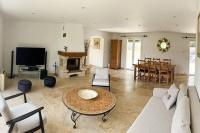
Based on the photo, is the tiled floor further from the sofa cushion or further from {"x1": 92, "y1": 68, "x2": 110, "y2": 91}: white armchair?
the sofa cushion

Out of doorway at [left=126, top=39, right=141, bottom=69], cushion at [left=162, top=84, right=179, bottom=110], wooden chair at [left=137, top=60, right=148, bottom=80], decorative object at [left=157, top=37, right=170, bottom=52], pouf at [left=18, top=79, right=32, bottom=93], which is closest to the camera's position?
cushion at [left=162, top=84, right=179, bottom=110]

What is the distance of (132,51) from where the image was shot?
1134cm

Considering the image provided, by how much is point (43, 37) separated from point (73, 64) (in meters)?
1.78

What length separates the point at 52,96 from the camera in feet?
16.3

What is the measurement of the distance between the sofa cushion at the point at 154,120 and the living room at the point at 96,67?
1cm

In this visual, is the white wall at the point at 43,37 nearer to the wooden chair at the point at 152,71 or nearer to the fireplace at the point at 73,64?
the fireplace at the point at 73,64

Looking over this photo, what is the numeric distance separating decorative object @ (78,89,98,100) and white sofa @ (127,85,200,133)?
46.4 inches

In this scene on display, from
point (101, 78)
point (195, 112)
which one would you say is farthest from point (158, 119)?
point (101, 78)

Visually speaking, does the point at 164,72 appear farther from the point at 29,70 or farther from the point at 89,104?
the point at 29,70

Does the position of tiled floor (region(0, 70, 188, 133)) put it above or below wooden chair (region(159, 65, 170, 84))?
below

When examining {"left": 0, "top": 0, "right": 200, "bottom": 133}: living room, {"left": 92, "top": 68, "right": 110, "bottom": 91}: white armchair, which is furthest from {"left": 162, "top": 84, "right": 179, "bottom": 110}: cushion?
{"left": 92, "top": 68, "right": 110, "bottom": 91}: white armchair

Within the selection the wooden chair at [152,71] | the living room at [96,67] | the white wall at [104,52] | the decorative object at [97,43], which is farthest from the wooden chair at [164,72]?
the decorative object at [97,43]

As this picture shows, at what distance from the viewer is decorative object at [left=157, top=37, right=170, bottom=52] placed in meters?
10.1

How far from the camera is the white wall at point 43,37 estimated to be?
24.4 feet
